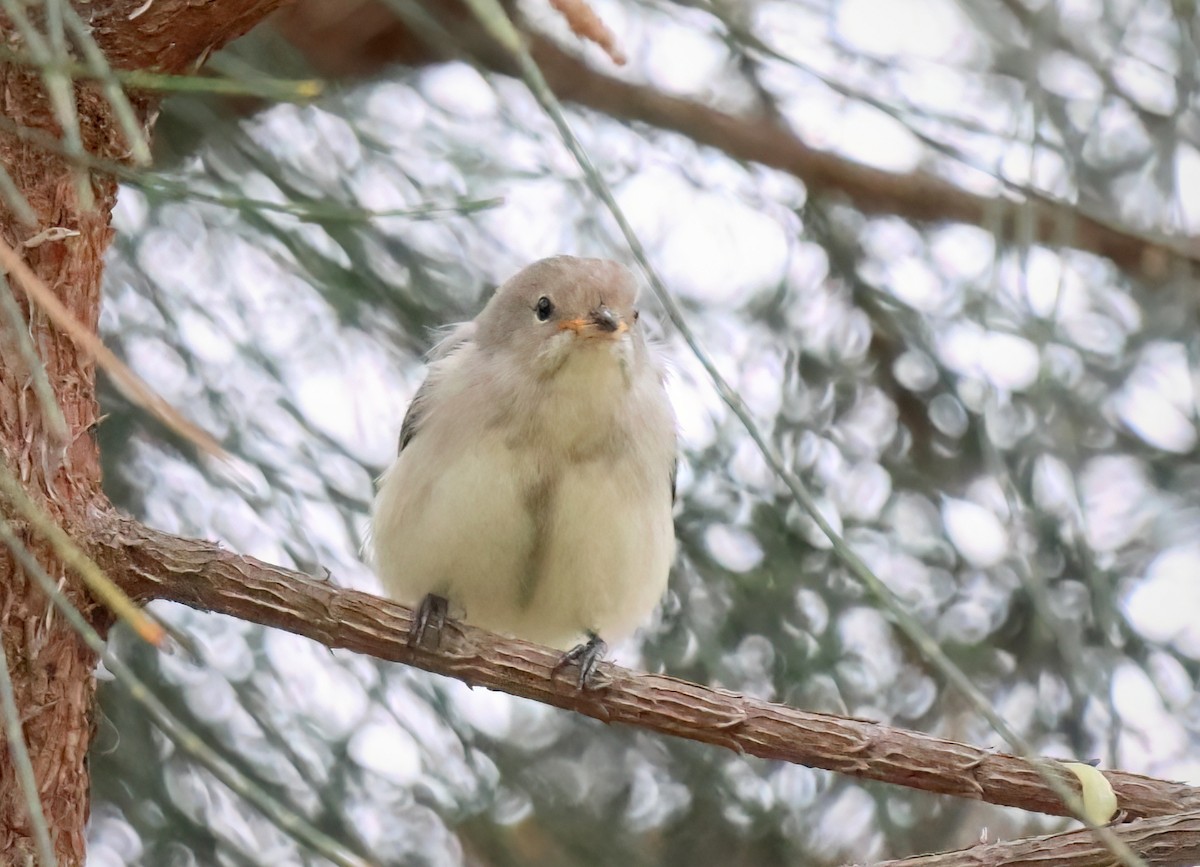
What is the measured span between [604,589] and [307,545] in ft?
2.17

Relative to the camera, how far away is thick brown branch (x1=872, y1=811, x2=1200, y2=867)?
84.4 inches

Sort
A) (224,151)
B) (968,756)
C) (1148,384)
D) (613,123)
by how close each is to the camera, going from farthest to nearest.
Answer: (613,123), (1148,384), (224,151), (968,756)

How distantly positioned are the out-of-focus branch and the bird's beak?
2.61 ft

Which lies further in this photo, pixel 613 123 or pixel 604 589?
pixel 613 123

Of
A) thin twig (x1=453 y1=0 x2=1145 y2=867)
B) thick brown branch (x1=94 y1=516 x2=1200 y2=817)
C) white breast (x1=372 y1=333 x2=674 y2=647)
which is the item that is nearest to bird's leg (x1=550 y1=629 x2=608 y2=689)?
thick brown branch (x1=94 y1=516 x2=1200 y2=817)

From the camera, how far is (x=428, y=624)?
2572 millimetres

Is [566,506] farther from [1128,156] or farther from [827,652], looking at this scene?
[1128,156]

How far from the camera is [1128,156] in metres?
3.32

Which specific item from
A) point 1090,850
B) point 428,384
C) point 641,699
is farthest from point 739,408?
point 428,384

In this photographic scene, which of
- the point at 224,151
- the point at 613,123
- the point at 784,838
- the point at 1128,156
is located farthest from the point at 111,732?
the point at 1128,156

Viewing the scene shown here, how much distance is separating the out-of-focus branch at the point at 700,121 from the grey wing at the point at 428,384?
2.21 ft

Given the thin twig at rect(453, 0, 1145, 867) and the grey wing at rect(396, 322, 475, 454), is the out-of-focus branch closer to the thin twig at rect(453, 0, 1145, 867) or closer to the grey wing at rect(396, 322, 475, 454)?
the grey wing at rect(396, 322, 475, 454)

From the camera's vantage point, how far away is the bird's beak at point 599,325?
3.05 meters

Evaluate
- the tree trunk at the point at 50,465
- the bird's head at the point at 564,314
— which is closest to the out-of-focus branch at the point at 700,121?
the bird's head at the point at 564,314
